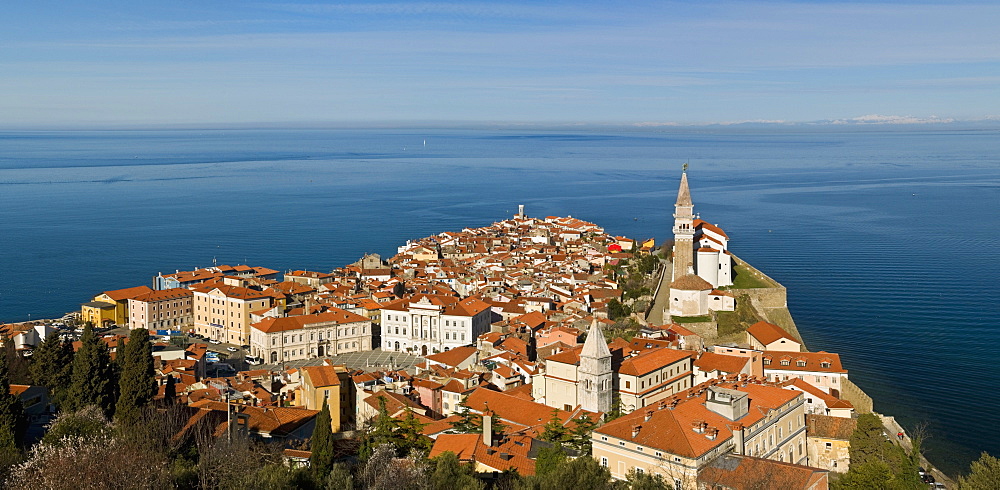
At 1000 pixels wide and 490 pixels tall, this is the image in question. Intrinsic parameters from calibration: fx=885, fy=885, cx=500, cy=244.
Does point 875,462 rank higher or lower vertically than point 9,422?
lower

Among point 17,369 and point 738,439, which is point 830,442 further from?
point 17,369

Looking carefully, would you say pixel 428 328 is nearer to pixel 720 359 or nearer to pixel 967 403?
pixel 720 359

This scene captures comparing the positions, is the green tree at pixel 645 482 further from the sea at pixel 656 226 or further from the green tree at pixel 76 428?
the sea at pixel 656 226

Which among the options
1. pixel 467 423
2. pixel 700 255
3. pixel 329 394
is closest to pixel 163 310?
pixel 329 394

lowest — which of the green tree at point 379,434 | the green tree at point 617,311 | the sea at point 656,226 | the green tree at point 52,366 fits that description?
the sea at point 656,226

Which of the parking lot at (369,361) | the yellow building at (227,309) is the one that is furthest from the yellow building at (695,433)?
the yellow building at (227,309)

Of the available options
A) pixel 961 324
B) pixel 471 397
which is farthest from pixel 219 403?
pixel 961 324

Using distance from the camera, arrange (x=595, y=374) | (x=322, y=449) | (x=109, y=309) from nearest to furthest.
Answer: (x=322, y=449) < (x=595, y=374) < (x=109, y=309)
